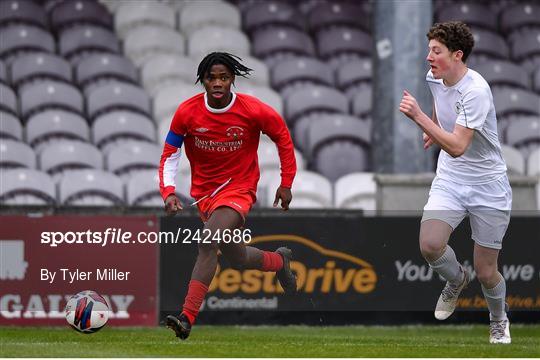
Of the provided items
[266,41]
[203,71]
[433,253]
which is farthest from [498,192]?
[266,41]

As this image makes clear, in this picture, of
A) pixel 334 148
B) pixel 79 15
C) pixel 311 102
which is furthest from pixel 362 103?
pixel 79 15

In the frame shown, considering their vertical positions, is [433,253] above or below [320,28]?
below

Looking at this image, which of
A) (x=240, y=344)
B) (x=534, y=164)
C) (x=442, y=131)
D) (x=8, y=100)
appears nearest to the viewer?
(x=442, y=131)

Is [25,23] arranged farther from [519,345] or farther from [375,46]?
[519,345]

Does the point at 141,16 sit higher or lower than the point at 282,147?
higher

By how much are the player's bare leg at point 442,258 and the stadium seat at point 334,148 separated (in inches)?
267

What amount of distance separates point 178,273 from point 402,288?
2.05 meters

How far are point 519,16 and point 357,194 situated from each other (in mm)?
5161

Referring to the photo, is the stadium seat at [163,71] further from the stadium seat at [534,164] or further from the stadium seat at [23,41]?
the stadium seat at [534,164]

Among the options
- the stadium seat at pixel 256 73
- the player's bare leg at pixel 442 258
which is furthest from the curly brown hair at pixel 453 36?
the stadium seat at pixel 256 73

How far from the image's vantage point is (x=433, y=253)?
9344mm

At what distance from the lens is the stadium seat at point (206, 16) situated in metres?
18.6

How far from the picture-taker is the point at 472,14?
19.4 m

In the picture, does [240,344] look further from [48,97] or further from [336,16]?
[336,16]
